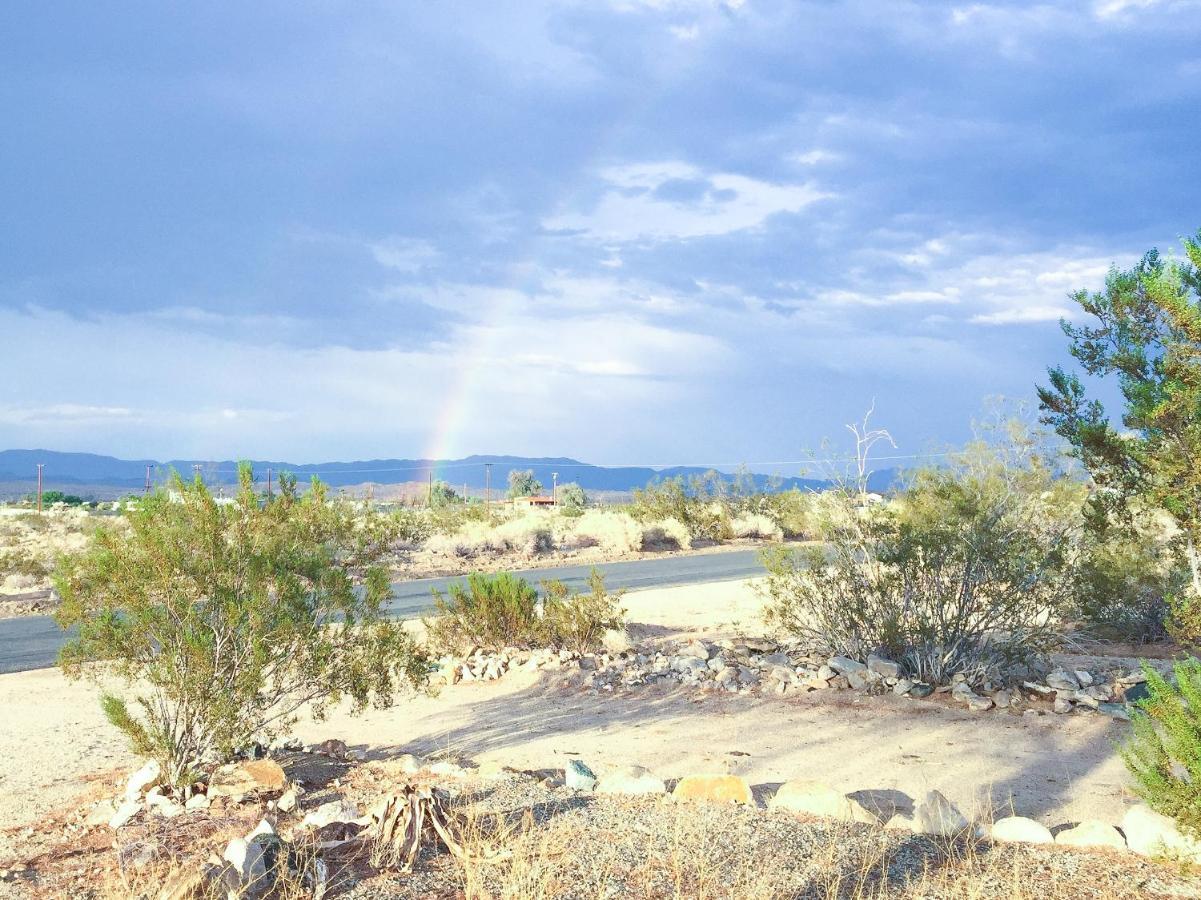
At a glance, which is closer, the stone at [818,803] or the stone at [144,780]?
the stone at [818,803]

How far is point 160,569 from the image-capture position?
22.7 feet

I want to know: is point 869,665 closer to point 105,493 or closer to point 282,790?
point 282,790

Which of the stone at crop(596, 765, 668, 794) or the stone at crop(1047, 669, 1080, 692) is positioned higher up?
the stone at crop(596, 765, 668, 794)

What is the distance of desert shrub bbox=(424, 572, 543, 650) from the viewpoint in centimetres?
1337

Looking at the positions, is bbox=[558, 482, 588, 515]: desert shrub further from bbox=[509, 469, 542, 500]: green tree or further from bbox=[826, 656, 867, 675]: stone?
bbox=[826, 656, 867, 675]: stone

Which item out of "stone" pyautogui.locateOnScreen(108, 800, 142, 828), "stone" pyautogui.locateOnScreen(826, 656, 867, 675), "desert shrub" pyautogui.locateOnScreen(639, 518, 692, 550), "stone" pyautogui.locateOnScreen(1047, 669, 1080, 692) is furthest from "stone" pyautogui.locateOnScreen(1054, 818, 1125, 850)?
"desert shrub" pyautogui.locateOnScreen(639, 518, 692, 550)

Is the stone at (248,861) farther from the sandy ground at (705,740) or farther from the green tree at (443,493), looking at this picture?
the green tree at (443,493)

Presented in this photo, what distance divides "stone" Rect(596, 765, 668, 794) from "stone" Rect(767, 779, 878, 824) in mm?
725

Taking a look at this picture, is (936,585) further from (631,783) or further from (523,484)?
(523,484)

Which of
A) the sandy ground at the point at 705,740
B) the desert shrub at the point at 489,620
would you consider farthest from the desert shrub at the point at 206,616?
the desert shrub at the point at 489,620

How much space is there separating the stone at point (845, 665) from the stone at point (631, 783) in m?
4.71

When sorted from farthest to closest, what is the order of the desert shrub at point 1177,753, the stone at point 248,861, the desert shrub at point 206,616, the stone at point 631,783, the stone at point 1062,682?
the stone at point 1062,682, the desert shrub at point 206,616, the stone at point 631,783, the desert shrub at point 1177,753, the stone at point 248,861

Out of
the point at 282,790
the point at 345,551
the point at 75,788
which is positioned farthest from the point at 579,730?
the point at 75,788

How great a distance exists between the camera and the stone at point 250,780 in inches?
263
